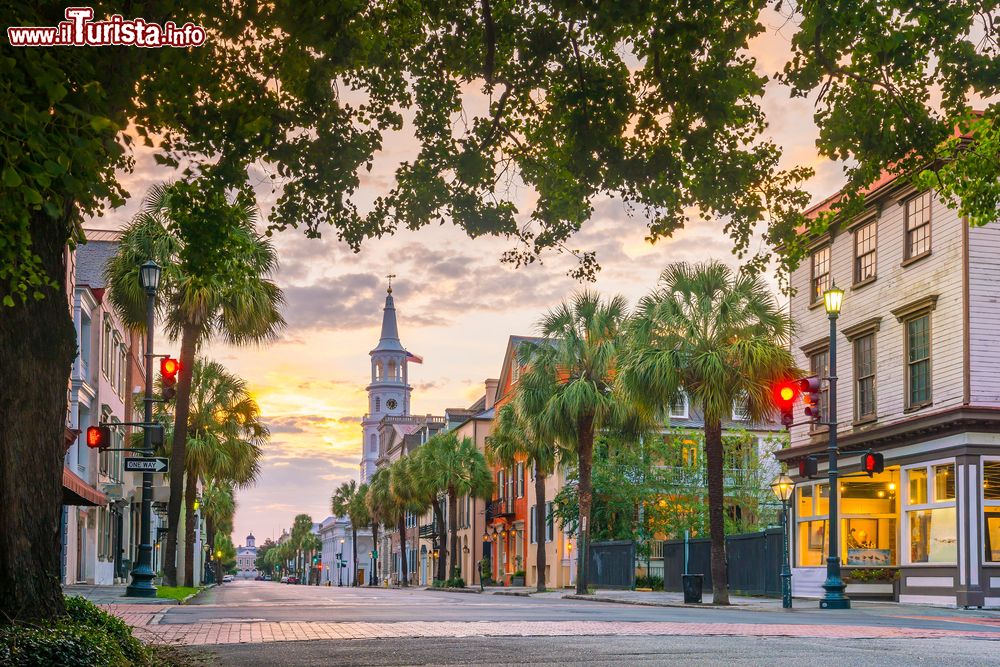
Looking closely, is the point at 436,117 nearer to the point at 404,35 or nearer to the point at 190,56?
the point at 404,35

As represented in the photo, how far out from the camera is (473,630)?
15.7 metres

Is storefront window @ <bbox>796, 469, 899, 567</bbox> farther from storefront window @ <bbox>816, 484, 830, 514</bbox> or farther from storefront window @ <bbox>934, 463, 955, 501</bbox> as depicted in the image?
storefront window @ <bbox>934, 463, 955, 501</bbox>

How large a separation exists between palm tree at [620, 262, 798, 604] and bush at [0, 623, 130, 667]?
2299 centimetres

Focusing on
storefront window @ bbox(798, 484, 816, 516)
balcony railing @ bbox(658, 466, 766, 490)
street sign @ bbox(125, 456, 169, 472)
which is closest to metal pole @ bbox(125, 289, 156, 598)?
street sign @ bbox(125, 456, 169, 472)

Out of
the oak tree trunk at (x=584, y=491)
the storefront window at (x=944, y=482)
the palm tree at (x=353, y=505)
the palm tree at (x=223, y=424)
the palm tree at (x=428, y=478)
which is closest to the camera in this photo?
the storefront window at (x=944, y=482)

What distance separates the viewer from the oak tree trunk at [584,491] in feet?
133

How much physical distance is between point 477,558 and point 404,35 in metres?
68.0

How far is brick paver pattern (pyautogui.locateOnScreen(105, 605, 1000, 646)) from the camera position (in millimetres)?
14828

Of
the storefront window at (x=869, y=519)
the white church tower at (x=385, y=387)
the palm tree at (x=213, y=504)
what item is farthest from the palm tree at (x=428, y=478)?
the white church tower at (x=385, y=387)

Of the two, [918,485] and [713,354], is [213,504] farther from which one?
[918,485]

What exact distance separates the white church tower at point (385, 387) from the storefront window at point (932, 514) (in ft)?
429

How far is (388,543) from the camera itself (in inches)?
4914

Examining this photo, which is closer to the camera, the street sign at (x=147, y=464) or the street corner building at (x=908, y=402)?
the street sign at (x=147, y=464)

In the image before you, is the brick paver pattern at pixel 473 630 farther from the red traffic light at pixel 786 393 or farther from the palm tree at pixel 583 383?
the palm tree at pixel 583 383
